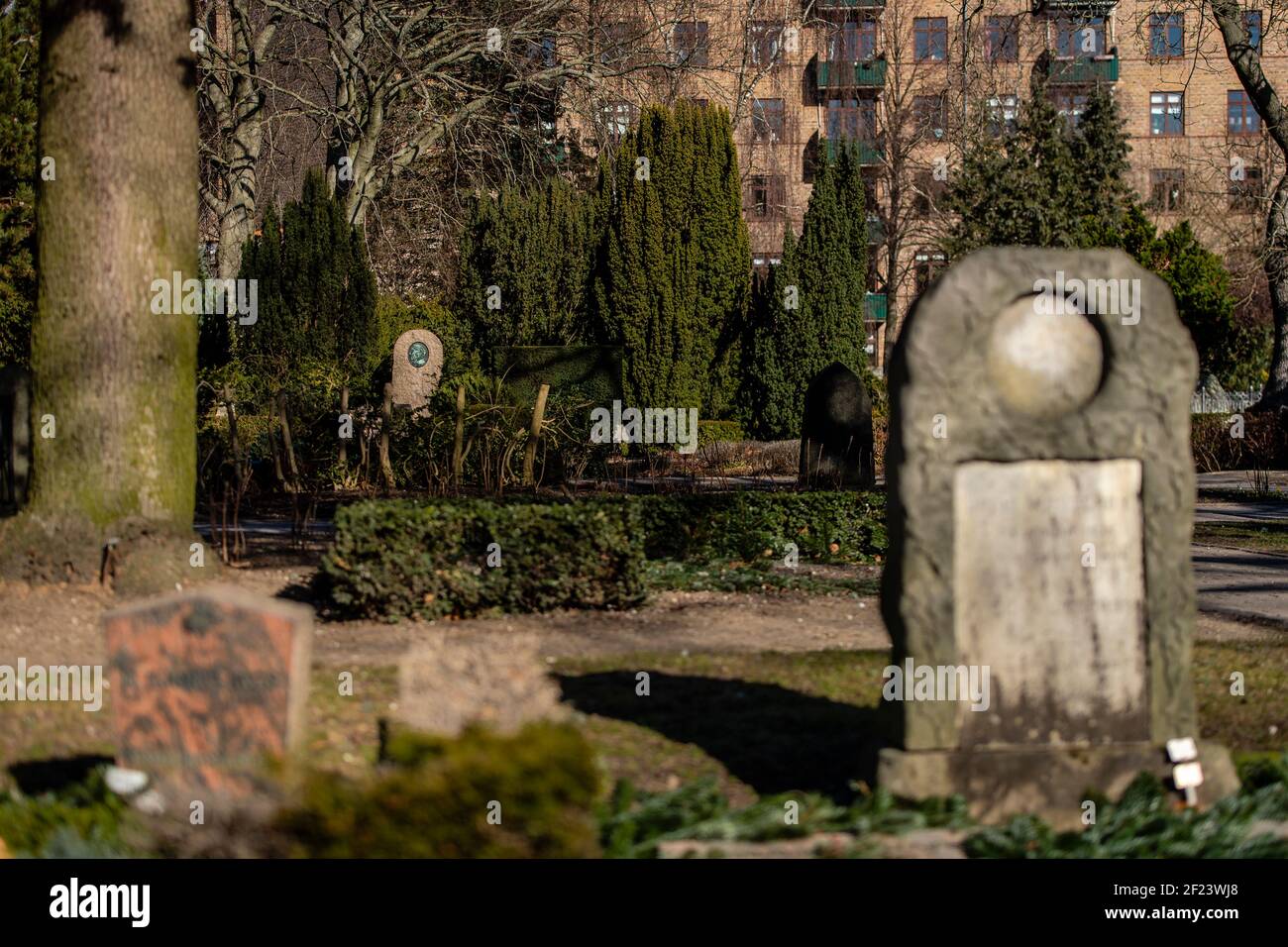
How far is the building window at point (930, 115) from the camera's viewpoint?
39.2 metres

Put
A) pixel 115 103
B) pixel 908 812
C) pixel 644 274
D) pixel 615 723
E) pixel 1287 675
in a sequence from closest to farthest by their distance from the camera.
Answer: pixel 908 812
pixel 615 723
pixel 1287 675
pixel 115 103
pixel 644 274

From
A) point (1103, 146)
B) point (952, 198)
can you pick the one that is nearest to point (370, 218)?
point (952, 198)

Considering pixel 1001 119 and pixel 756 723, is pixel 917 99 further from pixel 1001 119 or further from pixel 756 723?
pixel 756 723

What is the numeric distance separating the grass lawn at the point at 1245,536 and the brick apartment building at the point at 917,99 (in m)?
16.4

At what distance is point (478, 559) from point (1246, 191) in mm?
37794

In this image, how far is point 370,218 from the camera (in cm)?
3519

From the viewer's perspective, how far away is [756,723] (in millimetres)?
6137

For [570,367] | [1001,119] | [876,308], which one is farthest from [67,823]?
[876,308]

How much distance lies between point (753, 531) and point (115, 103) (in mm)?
5850

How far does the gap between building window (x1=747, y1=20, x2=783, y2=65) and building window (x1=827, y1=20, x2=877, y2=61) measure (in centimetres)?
203

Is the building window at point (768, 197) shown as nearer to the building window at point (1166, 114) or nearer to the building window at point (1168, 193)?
the building window at point (1168, 193)

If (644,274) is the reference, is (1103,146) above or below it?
above

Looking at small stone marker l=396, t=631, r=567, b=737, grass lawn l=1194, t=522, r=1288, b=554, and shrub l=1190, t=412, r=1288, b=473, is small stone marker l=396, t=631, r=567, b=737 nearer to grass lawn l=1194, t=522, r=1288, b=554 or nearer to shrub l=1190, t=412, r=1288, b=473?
grass lawn l=1194, t=522, r=1288, b=554

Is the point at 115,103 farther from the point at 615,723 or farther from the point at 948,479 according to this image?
the point at 948,479
